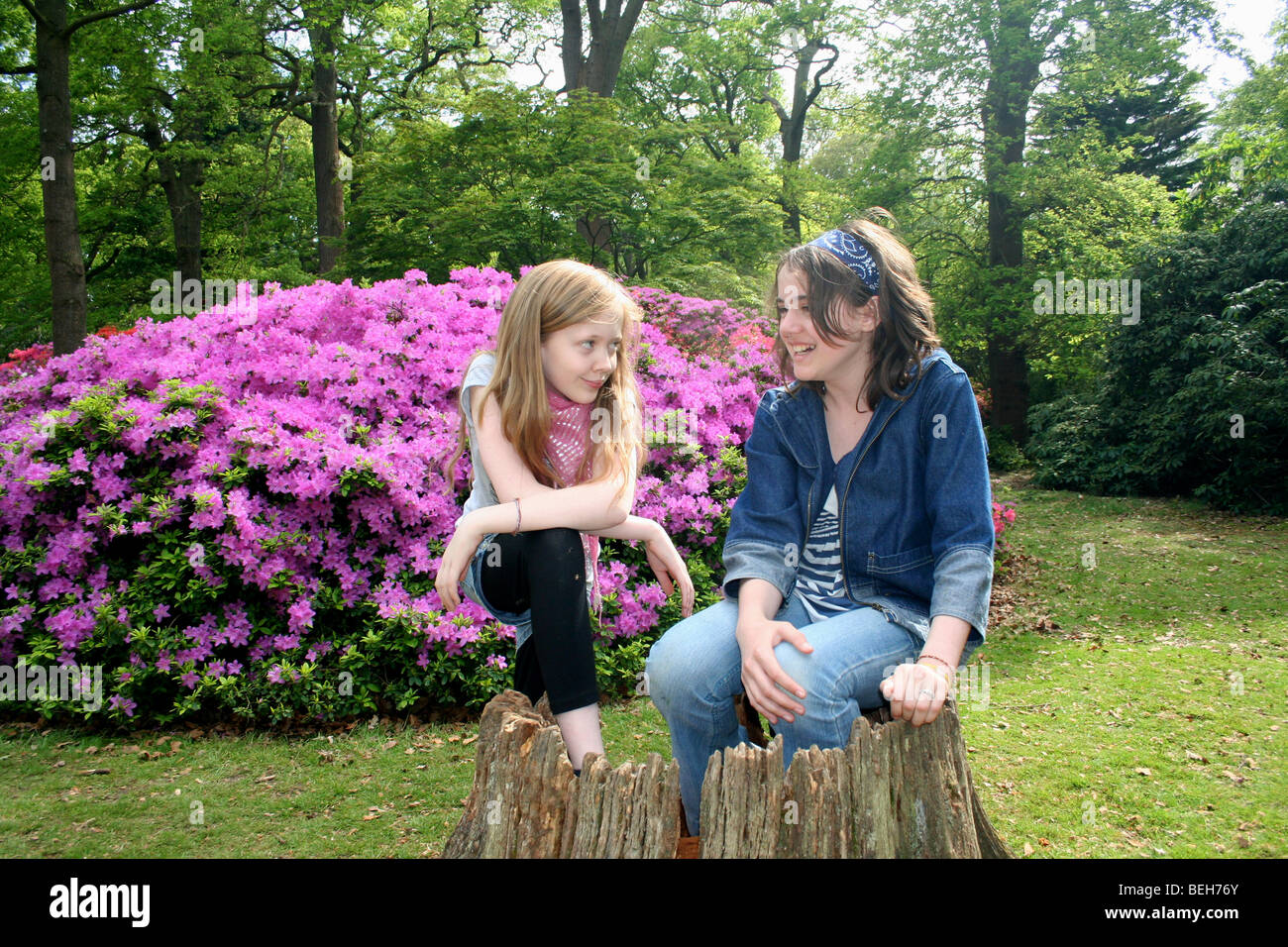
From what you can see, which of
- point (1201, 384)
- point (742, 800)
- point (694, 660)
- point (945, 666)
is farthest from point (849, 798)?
point (1201, 384)

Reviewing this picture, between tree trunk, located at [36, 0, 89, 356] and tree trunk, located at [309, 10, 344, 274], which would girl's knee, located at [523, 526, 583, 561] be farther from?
tree trunk, located at [309, 10, 344, 274]

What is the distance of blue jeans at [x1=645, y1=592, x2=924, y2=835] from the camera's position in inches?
76.2

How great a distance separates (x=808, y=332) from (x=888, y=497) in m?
0.48

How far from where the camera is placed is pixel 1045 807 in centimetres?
360

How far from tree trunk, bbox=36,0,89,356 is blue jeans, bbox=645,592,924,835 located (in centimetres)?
793

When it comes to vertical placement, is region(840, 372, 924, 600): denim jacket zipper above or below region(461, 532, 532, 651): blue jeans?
above

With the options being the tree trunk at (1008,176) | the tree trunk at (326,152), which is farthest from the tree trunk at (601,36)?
→ the tree trunk at (1008,176)

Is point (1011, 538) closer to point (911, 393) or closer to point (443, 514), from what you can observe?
point (443, 514)

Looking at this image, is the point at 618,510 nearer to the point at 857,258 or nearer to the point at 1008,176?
the point at 857,258

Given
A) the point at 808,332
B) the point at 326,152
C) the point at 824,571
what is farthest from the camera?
the point at 326,152

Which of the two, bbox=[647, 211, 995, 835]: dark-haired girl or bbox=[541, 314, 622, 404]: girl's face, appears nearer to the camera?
bbox=[647, 211, 995, 835]: dark-haired girl

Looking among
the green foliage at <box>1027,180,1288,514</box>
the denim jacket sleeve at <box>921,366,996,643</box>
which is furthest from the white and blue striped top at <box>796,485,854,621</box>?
the green foliage at <box>1027,180,1288,514</box>

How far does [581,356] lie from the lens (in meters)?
2.27
